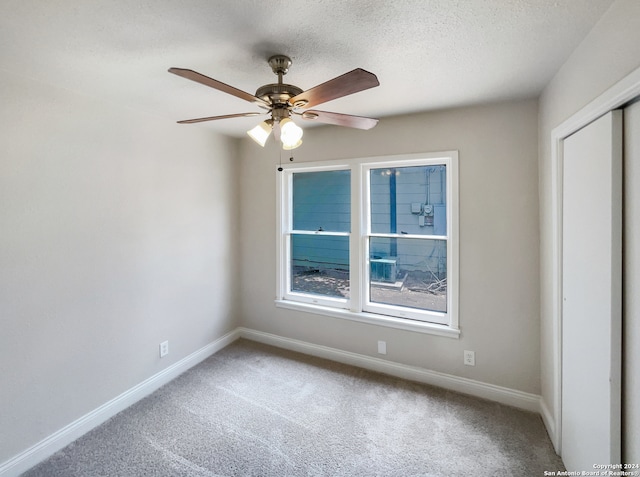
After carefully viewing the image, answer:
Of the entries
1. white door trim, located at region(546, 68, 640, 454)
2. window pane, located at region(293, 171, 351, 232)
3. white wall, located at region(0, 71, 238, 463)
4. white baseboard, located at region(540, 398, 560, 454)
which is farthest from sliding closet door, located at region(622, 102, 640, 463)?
white wall, located at region(0, 71, 238, 463)

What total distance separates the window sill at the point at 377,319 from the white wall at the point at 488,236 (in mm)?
61

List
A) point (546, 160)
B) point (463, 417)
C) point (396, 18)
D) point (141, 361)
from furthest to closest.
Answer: point (141, 361) → point (463, 417) → point (546, 160) → point (396, 18)

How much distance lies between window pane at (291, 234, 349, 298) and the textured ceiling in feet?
5.27

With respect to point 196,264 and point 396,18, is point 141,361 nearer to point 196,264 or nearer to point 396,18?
point 196,264

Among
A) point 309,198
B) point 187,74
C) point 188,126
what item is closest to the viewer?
point 187,74

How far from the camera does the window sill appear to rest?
8.78 feet

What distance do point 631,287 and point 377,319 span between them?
1.95 meters

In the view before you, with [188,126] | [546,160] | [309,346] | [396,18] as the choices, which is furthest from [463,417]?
[188,126]

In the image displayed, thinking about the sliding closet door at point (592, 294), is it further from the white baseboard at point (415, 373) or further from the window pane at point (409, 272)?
the window pane at point (409, 272)

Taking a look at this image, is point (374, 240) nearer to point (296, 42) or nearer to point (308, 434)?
point (308, 434)

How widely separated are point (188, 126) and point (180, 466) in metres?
2.77

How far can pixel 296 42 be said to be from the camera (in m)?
1.52

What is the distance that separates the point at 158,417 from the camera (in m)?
2.31

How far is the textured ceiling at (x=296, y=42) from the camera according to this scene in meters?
1.27
